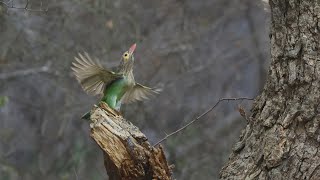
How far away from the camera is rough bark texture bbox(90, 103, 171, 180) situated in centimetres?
321

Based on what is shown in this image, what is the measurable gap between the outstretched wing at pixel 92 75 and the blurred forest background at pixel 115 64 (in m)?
2.02

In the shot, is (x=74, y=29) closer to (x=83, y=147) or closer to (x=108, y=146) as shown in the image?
(x=83, y=147)

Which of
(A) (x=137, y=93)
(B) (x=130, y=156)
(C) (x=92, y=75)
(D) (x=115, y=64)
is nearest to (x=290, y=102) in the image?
(B) (x=130, y=156)

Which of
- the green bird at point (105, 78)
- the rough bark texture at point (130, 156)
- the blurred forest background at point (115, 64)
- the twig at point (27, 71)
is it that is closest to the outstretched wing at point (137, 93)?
the green bird at point (105, 78)

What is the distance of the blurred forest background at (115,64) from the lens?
22.7ft

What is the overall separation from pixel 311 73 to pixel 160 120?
169 inches

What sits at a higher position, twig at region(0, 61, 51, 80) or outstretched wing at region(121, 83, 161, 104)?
twig at region(0, 61, 51, 80)

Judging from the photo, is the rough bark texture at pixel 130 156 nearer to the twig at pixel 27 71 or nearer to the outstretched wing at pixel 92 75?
the outstretched wing at pixel 92 75

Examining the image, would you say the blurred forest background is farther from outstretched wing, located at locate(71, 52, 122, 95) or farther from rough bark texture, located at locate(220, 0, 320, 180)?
rough bark texture, located at locate(220, 0, 320, 180)

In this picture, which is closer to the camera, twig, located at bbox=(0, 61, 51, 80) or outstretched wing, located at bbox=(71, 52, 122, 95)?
outstretched wing, located at bbox=(71, 52, 122, 95)

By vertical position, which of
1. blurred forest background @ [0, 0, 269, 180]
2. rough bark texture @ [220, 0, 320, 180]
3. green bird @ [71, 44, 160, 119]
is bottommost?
rough bark texture @ [220, 0, 320, 180]

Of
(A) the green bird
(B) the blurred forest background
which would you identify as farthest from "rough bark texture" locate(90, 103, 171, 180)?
(B) the blurred forest background

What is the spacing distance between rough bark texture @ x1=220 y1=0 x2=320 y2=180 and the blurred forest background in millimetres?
3107

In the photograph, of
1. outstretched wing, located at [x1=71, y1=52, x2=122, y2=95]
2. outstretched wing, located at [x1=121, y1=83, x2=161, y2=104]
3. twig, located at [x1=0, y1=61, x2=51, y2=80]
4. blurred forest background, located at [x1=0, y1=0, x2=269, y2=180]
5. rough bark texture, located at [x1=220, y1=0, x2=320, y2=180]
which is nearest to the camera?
rough bark texture, located at [x1=220, y1=0, x2=320, y2=180]
